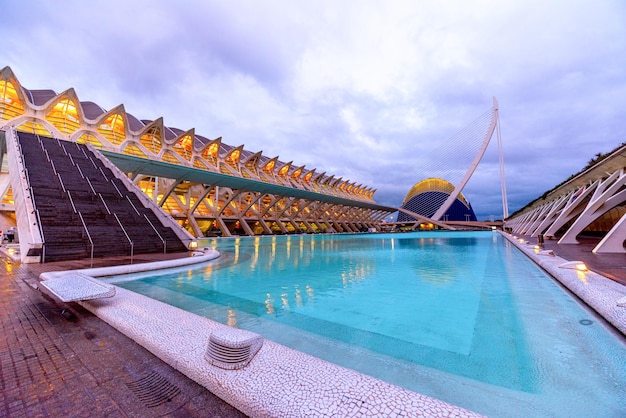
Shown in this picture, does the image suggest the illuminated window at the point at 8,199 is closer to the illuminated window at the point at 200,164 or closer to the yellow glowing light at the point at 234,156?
the illuminated window at the point at 200,164

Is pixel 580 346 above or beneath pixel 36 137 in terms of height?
beneath

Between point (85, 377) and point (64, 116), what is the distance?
33947 mm

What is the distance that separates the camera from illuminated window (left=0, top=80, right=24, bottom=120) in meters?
22.3

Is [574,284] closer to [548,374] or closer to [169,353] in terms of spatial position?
[548,374]

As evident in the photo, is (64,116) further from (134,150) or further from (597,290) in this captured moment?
(597,290)

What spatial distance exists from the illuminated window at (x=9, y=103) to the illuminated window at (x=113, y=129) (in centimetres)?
567

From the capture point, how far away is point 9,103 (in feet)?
76.0

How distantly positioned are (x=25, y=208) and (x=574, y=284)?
1335 centimetres

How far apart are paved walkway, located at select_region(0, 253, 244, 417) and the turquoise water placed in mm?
1445

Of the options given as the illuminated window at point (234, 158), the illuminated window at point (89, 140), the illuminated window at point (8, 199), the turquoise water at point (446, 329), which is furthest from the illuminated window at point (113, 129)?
the turquoise water at point (446, 329)

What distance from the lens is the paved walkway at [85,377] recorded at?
1514 millimetres

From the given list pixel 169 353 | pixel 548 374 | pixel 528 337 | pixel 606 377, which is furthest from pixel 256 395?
pixel 528 337

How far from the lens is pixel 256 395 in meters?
1.52

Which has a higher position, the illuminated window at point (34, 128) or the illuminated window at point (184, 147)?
the illuminated window at point (184, 147)
